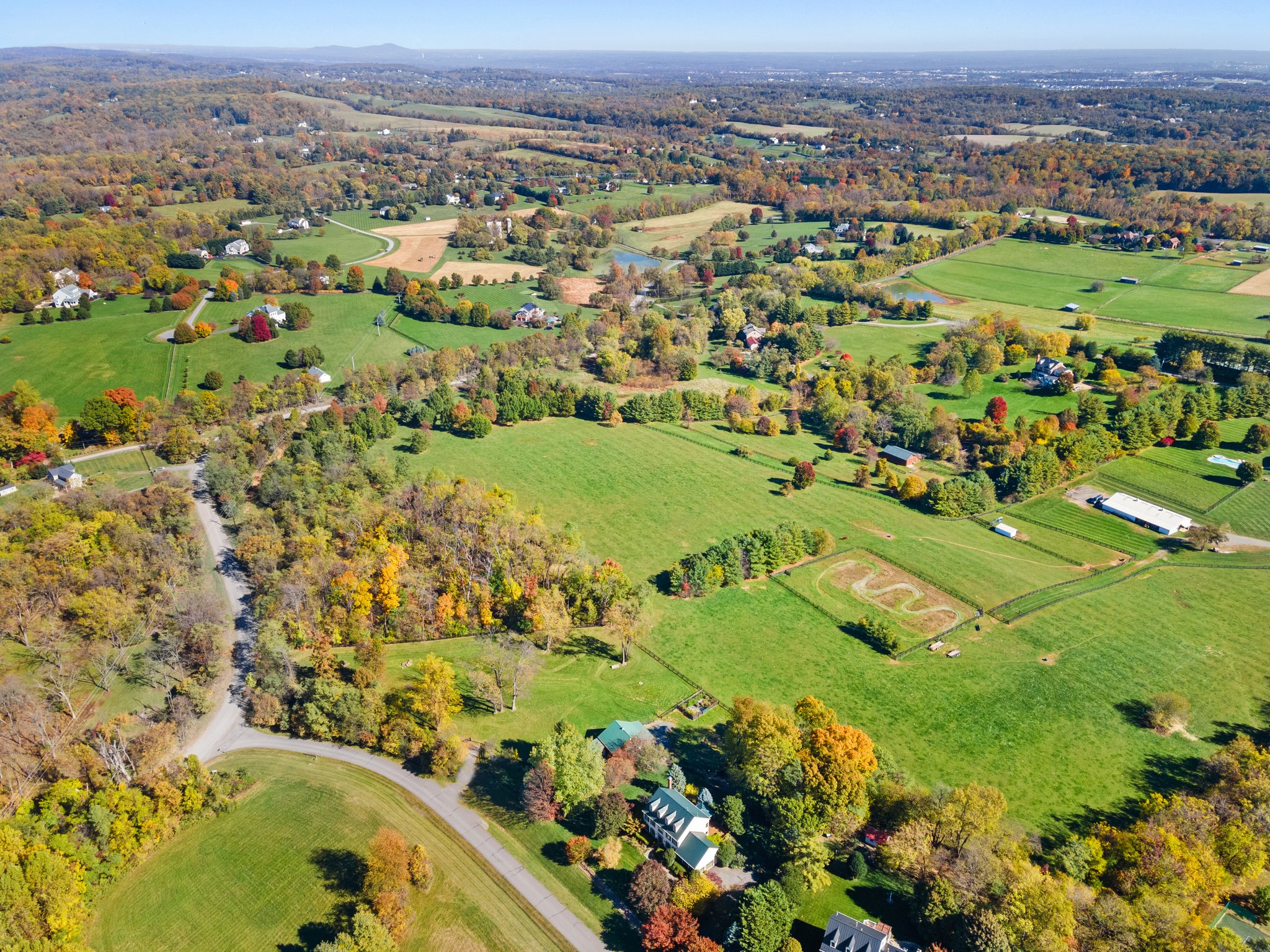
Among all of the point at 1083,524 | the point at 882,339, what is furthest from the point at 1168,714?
the point at 882,339

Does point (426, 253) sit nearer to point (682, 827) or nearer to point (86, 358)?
point (86, 358)

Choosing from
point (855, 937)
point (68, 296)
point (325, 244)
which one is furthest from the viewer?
point (325, 244)

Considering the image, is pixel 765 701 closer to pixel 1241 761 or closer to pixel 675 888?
pixel 675 888

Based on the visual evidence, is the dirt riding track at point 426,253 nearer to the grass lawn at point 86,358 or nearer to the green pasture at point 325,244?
the green pasture at point 325,244

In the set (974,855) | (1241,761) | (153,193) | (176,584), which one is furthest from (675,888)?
(153,193)

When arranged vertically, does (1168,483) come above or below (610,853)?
above

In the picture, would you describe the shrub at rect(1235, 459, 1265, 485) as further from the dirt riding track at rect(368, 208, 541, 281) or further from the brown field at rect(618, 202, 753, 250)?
the dirt riding track at rect(368, 208, 541, 281)
